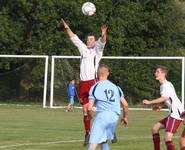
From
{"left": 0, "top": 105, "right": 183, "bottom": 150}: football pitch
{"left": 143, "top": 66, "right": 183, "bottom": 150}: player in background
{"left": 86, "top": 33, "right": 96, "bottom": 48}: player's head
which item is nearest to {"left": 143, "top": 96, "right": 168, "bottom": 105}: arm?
{"left": 143, "top": 66, "right": 183, "bottom": 150}: player in background

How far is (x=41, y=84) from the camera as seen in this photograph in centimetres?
3906

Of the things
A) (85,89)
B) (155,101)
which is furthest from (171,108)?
(85,89)

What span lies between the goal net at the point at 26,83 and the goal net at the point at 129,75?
1.19 meters

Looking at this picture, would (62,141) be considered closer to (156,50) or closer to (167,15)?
(156,50)

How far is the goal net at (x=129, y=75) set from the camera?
119ft

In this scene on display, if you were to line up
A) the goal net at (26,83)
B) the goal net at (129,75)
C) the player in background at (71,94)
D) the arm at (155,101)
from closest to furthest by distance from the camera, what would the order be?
the arm at (155,101)
the player in background at (71,94)
the goal net at (129,75)
the goal net at (26,83)

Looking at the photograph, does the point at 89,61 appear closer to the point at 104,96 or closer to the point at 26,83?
the point at 104,96

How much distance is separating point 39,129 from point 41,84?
1889 centimetres

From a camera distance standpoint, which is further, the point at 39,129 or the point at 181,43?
the point at 181,43

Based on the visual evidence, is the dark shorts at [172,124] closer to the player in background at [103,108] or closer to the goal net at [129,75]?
the player in background at [103,108]

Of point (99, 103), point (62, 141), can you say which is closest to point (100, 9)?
point (62, 141)

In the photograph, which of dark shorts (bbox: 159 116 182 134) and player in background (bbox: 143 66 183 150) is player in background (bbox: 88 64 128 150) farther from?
dark shorts (bbox: 159 116 182 134)

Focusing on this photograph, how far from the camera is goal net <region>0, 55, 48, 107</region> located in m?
38.9

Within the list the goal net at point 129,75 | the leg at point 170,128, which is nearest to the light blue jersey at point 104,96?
the leg at point 170,128
